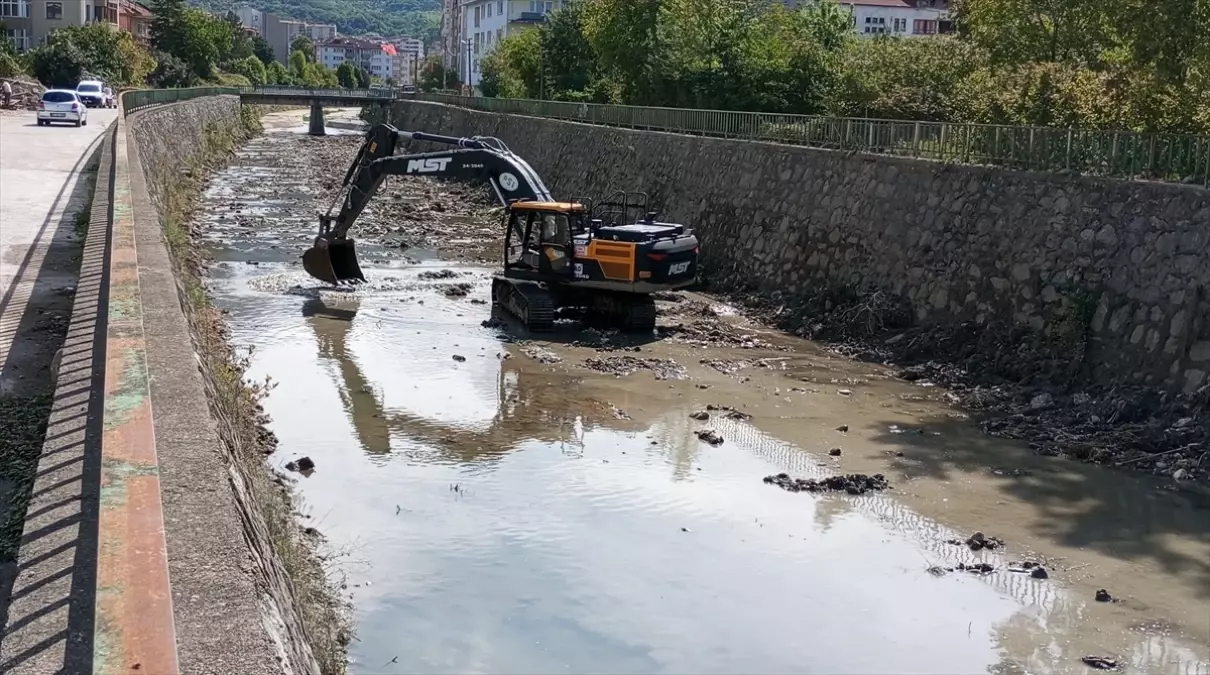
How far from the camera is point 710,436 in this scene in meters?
13.1

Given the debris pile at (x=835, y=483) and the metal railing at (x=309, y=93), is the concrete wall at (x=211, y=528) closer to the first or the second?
the debris pile at (x=835, y=483)

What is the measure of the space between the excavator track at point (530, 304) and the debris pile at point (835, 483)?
23.9ft

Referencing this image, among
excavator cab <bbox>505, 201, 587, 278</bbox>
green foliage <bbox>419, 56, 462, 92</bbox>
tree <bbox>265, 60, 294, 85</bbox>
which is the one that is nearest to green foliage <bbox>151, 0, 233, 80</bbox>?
green foliage <bbox>419, 56, 462, 92</bbox>

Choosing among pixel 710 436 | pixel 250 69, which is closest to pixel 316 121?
pixel 250 69

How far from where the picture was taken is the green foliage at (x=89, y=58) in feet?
244

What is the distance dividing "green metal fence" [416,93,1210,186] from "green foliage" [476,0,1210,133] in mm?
1314

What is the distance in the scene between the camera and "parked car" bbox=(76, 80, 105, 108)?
6153 cm

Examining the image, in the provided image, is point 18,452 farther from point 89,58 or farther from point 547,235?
point 89,58

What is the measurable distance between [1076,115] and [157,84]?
85019 mm

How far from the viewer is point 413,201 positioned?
3912 cm

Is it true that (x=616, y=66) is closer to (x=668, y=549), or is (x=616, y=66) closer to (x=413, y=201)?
(x=413, y=201)

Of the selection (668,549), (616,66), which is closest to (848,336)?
(668,549)

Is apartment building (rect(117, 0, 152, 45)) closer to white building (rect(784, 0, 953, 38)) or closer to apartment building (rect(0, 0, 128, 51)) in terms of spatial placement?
apartment building (rect(0, 0, 128, 51))

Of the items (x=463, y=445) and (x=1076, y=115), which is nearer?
(x=463, y=445)
